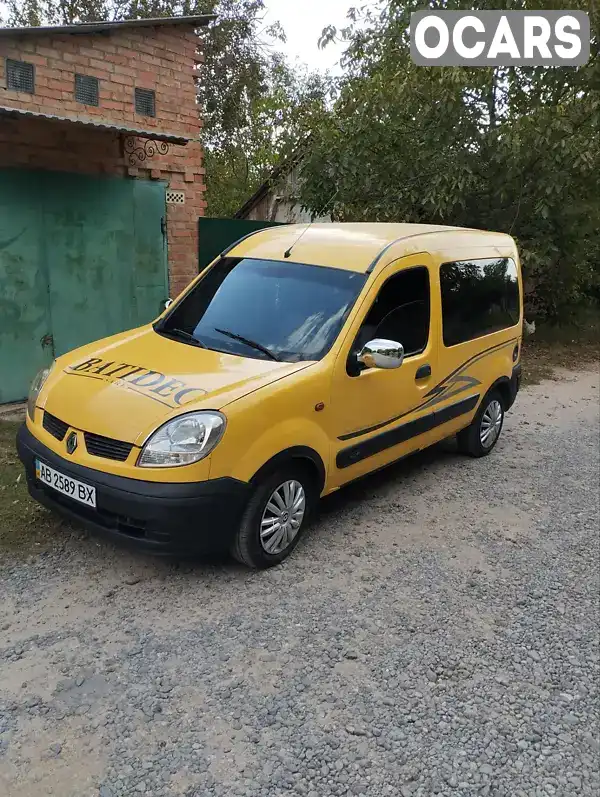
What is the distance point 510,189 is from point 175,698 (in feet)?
34.6

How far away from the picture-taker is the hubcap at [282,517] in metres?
3.79

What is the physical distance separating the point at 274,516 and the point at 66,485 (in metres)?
1.16

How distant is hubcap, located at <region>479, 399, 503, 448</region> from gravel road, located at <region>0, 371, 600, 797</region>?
1.51 meters

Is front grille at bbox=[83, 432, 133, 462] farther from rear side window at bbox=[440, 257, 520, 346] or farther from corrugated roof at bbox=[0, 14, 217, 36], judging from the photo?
corrugated roof at bbox=[0, 14, 217, 36]

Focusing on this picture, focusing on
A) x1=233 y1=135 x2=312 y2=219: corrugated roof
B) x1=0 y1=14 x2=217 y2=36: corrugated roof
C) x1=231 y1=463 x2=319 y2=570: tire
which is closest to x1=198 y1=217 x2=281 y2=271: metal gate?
x1=0 y1=14 x2=217 y2=36: corrugated roof

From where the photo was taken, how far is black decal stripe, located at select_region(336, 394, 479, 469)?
4.31m

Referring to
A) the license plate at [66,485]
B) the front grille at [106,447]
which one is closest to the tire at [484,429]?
the front grille at [106,447]

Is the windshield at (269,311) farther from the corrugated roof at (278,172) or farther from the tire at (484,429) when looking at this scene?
the corrugated roof at (278,172)

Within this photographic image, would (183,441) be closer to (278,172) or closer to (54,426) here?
(54,426)

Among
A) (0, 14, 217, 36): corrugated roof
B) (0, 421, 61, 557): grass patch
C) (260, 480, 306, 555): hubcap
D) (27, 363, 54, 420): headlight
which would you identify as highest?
(0, 14, 217, 36): corrugated roof

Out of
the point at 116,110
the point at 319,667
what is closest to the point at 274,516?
the point at 319,667

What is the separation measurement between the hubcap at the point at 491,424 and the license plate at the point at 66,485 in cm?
381

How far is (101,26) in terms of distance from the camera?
21.7 feet

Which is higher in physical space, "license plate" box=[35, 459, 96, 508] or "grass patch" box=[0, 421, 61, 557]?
"license plate" box=[35, 459, 96, 508]
